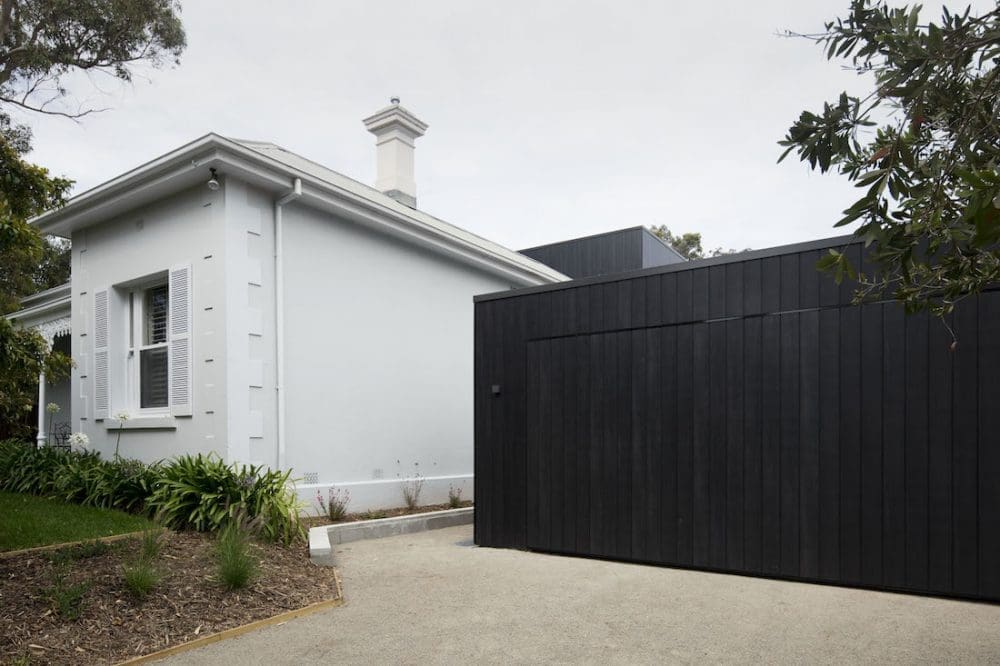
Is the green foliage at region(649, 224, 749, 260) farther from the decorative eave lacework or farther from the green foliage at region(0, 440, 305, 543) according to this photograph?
the green foliage at region(0, 440, 305, 543)

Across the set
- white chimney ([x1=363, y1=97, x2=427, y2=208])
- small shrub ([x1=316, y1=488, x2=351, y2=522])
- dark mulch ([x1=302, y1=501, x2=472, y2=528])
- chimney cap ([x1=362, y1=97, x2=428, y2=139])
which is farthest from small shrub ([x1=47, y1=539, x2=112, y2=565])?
chimney cap ([x1=362, y1=97, x2=428, y2=139])

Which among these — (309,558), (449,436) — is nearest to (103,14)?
(449,436)

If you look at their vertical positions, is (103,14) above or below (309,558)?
above

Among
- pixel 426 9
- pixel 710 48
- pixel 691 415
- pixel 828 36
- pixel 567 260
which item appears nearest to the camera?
pixel 828 36

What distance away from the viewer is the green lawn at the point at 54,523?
532 cm

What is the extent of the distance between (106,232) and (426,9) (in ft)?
17.0

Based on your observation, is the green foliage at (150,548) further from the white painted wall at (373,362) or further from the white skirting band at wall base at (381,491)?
the white painted wall at (373,362)

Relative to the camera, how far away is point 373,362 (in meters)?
8.98

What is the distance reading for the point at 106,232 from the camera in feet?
28.9

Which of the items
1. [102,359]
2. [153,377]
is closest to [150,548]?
[153,377]

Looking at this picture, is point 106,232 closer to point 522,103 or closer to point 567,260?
point 522,103

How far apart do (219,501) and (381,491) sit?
285cm

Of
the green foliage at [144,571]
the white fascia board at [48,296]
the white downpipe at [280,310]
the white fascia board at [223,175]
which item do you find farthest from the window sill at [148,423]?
the white fascia board at [48,296]

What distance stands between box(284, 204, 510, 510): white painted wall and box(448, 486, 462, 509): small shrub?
4.5 inches
